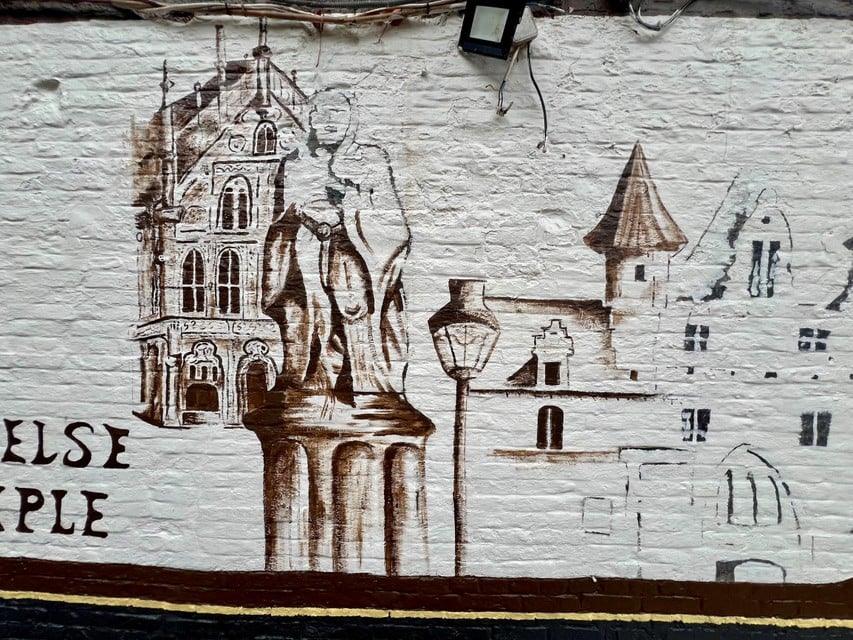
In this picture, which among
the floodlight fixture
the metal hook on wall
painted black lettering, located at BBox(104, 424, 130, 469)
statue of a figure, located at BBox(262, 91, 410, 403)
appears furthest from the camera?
painted black lettering, located at BBox(104, 424, 130, 469)

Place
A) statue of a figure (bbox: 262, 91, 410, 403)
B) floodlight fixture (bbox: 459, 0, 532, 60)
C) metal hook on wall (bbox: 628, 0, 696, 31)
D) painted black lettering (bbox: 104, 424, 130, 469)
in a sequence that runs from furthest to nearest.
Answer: painted black lettering (bbox: 104, 424, 130, 469) < statue of a figure (bbox: 262, 91, 410, 403) < metal hook on wall (bbox: 628, 0, 696, 31) < floodlight fixture (bbox: 459, 0, 532, 60)

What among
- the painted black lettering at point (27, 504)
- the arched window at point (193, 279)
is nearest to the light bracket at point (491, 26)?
the arched window at point (193, 279)

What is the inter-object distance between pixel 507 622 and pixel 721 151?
9.66 feet

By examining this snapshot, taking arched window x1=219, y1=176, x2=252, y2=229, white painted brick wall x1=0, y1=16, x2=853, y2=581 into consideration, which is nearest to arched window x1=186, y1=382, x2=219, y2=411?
white painted brick wall x1=0, y1=16, x2=853, y2=581

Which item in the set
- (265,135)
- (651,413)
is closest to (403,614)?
(651,413)

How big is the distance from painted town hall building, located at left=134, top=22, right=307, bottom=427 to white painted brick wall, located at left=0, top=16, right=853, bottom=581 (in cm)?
12

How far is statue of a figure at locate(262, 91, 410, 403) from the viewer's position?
11.5 feet

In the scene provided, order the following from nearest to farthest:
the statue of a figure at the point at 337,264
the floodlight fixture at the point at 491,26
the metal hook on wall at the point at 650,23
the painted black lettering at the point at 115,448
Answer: the floodlight fixture at the point at 491,26, the metal hook on wall at the point at 650,23, the statue of a figure at the point at 337,264, the painted black lettering at the point at 115,448

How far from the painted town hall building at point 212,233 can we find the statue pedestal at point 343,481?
30cm

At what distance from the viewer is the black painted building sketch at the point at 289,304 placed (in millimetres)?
3498

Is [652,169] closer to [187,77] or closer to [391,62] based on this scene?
[391,62]

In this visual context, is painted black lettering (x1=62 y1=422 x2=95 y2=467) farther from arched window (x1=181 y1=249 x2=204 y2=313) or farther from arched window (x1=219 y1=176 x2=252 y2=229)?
arched window (x1=219 y1=176 x2=252 y2=229)

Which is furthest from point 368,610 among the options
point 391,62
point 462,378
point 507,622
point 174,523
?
point 391,62

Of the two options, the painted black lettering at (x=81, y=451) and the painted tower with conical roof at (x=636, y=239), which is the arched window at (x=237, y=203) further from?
the painted tower with conical roof at (x=636, y=239)
